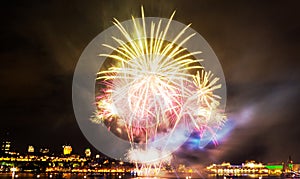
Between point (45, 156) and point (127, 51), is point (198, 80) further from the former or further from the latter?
point (45, 156)

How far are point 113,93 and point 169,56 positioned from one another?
514 centimetres

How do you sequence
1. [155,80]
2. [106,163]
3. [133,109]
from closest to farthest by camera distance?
[155,80], [133,109], [106,163]

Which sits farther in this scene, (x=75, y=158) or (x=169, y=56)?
(x=75, y=158)

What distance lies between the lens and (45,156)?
189 meters

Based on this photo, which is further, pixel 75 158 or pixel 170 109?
pixel 75 158

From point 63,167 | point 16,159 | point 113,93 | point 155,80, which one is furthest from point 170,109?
point 16,159

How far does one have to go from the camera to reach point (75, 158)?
193 meters

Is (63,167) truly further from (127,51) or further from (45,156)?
(127,51)

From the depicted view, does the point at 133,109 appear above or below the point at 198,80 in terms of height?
below

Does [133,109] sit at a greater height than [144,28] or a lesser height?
lesser

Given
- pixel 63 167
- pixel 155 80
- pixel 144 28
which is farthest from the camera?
pixel 63 167

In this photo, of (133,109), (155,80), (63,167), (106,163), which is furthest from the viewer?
(106,163)

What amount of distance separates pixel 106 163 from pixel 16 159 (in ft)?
142

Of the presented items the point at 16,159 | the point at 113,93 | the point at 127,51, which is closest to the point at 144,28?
the point at 127,51
